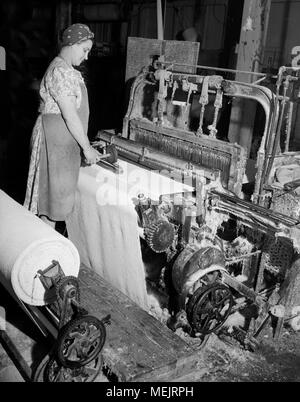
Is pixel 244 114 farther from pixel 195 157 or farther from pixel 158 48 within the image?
pixel 195 157

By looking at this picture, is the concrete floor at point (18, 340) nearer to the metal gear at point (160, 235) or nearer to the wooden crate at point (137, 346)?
the wooden crate at point (137, 346)

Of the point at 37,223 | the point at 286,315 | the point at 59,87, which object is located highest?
the point at 59,87

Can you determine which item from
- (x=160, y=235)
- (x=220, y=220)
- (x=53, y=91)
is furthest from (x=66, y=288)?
(x=53, y=91)

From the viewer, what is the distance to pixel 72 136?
3.33 m

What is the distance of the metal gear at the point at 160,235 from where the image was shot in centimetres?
299

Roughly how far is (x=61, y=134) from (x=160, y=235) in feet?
3.75

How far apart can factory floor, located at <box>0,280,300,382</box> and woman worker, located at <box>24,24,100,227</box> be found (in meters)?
0.97

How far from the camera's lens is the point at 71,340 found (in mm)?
2484

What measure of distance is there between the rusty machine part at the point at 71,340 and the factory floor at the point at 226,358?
246mm

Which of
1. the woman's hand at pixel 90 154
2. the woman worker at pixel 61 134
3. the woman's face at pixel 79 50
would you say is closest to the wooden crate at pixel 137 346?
the woman worker at pixel 61 134

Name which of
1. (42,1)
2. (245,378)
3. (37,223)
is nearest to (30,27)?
(42,1)

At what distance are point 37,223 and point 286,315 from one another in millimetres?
2099

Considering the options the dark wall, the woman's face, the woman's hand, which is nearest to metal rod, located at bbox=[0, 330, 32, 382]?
the woman's hand

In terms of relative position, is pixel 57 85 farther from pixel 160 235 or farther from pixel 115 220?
pixel 160 235
